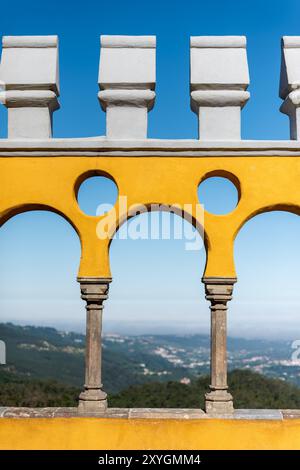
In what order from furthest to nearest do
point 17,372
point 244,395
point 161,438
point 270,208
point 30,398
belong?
point 17,372, point 244,395, point 30,398, point 270,208, point 161,438

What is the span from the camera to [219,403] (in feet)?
21.6

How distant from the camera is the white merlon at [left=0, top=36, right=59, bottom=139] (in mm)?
7023

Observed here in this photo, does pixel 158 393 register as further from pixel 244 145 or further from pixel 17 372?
pixel 244 145

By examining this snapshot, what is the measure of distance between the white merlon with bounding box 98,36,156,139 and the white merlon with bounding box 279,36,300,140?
62.0 inches

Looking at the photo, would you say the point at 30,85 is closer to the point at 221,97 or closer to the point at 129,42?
the point at 129,42

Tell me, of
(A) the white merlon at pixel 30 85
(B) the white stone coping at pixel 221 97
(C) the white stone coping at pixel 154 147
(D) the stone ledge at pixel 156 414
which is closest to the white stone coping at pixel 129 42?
(A) the white merlon at pixel 30 85

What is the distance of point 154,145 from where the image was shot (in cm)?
691

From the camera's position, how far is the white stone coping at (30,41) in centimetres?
714

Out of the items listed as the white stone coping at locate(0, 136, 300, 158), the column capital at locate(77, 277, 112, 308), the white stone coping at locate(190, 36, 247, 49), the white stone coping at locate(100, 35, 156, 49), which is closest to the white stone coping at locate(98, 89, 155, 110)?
the white stone coping at locate(0, 136, 300, 158)

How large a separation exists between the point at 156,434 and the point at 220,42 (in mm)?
4605

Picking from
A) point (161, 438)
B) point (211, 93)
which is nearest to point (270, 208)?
point (211, 93)

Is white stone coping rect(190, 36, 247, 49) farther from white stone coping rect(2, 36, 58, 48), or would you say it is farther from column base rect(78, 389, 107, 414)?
column base rect(78, 389, 107, 414)

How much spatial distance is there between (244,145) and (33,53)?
2769 millimetres

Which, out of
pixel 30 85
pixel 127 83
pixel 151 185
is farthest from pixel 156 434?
pixel 30 85
